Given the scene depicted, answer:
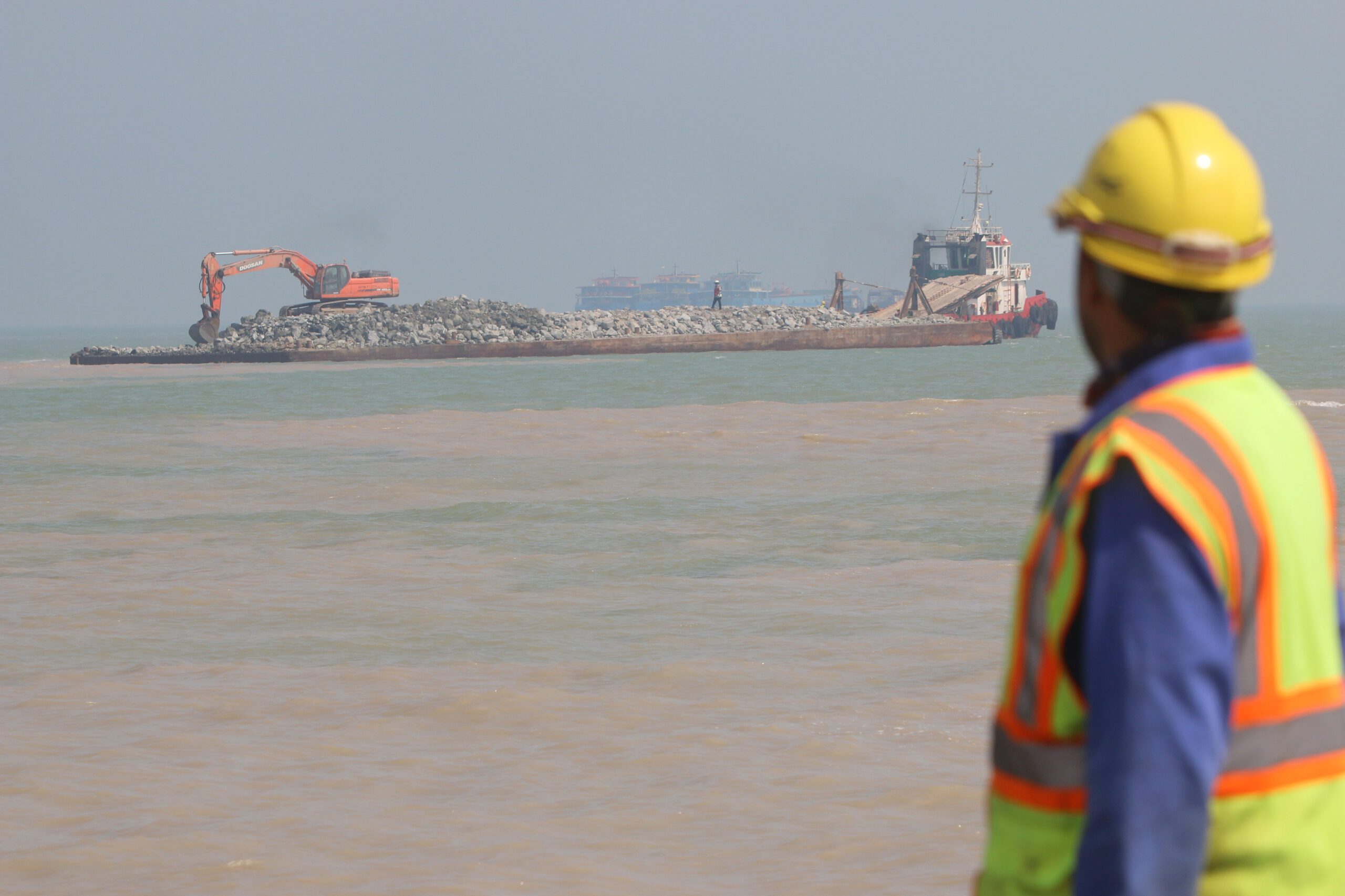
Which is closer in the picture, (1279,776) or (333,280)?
(1279,776)

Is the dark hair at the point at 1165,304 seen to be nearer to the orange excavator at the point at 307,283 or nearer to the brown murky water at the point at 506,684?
the brown murky water at the point at 506,684

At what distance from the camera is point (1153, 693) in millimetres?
1172

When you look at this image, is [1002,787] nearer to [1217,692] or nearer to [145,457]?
[1217,692]

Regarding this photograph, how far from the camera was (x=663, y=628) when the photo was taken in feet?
26.3

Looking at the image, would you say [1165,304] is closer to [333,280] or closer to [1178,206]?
[1178,206]

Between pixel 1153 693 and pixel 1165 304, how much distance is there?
1.18ft

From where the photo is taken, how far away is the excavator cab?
193 ft

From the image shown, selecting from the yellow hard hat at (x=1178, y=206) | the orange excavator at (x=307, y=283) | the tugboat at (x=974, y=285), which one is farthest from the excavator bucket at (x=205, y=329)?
the yellow hard hat at (x=1178, y=206)

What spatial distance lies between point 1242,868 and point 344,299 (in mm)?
A: 60436

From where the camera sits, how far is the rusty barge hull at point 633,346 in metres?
56.4

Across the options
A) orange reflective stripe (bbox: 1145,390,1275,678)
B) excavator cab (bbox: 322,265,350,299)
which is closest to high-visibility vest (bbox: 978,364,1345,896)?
orange reflective stripe (bbox: 1145,390,1275,678)

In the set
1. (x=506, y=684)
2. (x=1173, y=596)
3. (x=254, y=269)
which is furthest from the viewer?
(x=254, y=269)

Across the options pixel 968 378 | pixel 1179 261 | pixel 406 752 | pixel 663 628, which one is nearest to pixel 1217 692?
pixel 1179 261

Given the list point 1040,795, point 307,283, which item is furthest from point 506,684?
point 307,283
